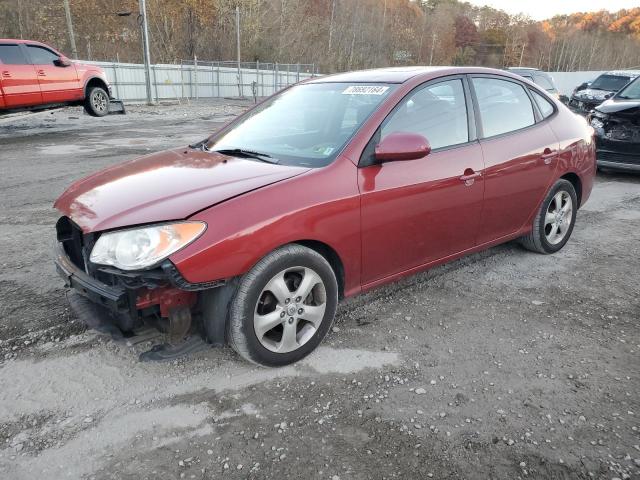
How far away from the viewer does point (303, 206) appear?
271 cm

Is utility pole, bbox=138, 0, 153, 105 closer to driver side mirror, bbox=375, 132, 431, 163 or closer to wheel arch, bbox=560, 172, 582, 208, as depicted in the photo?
wheel arch, bbox=560, 172, 582, 208

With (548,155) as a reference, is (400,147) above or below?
above

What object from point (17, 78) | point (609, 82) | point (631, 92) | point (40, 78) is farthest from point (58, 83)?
point (609, 82)

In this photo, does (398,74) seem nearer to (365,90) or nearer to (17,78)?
(365,90)

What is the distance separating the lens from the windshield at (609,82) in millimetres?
16656

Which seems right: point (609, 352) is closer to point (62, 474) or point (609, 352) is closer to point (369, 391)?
point (369, 391)

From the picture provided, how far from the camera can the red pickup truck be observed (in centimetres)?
1098

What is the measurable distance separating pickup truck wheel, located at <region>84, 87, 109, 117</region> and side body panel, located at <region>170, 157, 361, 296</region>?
40.5ft

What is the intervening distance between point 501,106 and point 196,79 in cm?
2673

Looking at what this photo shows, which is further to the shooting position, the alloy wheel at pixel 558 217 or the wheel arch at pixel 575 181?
the wheel arch at pixel 575 181

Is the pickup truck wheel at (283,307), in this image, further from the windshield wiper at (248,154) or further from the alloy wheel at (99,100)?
the alloy wheel at (99,100)

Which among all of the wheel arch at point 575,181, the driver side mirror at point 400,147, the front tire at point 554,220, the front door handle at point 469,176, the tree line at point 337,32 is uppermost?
the tree line at point 337,32

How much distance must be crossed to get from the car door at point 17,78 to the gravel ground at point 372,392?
8.65 metres

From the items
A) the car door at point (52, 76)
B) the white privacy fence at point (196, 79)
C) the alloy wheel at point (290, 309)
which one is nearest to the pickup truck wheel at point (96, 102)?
the car door at point (52, 76)
